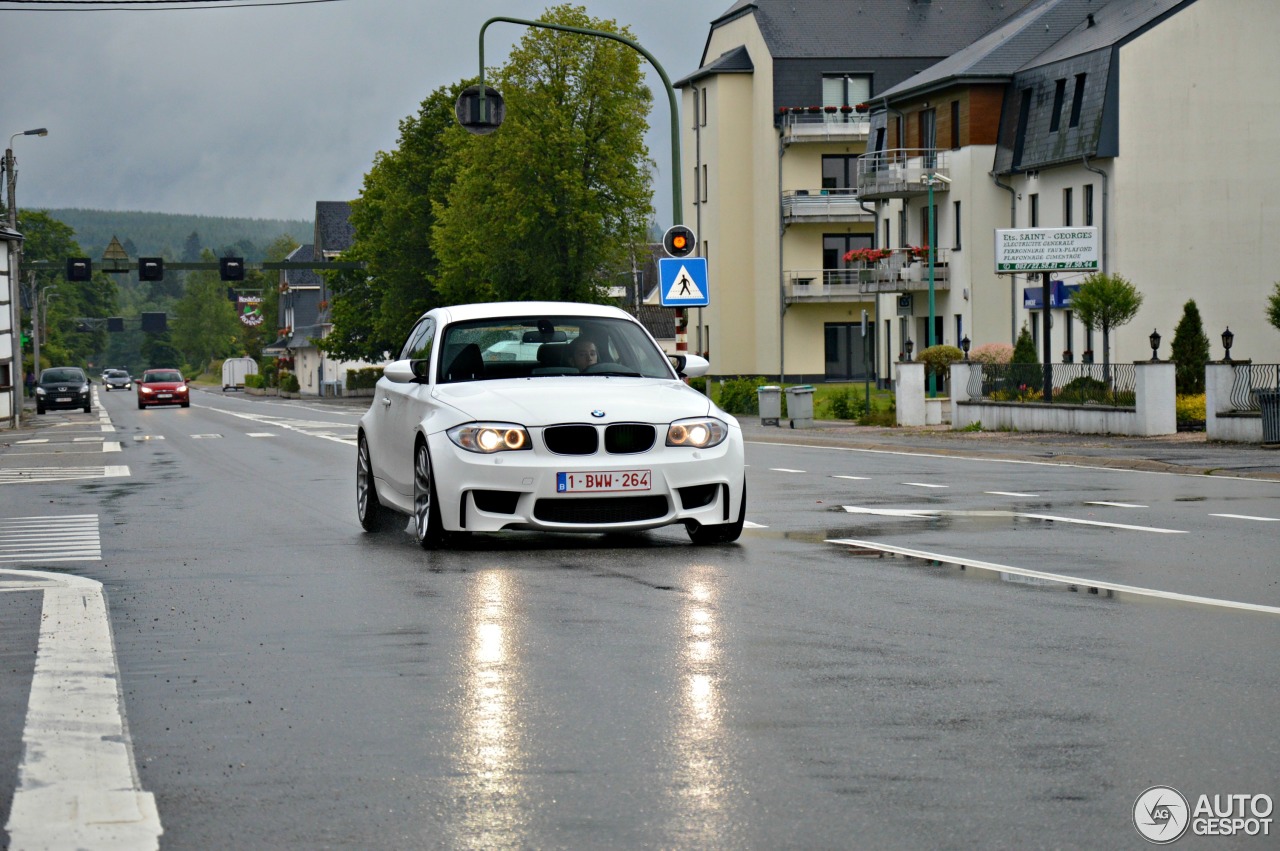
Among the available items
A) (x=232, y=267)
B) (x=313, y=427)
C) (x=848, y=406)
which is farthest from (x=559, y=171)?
(x=848, y=406)

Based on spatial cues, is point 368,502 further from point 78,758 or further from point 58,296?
point 58,296

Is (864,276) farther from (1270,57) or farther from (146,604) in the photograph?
(146,604)

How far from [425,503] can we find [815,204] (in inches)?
→ 2687

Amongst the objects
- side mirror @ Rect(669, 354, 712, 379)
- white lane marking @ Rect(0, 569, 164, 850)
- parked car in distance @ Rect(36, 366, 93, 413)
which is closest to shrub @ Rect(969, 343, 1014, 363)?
side mirror @ Rect(669, 354, 712, 379)

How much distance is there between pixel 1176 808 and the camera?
507cm

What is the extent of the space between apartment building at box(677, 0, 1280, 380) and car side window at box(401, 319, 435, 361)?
3256 centimetres

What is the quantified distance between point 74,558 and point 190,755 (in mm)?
6776

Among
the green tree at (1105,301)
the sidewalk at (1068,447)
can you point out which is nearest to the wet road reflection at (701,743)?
the sidewalk at (1068,447)

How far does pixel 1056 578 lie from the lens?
10289mm

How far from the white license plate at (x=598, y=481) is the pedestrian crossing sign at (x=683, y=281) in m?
18.7

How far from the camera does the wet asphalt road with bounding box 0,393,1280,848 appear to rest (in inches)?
202

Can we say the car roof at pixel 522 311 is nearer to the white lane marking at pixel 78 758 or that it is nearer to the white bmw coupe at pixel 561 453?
the white bmw coupe at pixel 561 453

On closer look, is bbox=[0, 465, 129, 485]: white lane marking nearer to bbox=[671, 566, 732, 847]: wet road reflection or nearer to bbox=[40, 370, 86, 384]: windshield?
bbox=[671, 566, 732, 847]: wet road reflection

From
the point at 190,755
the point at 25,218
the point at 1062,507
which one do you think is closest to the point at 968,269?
the point at 1062,507
